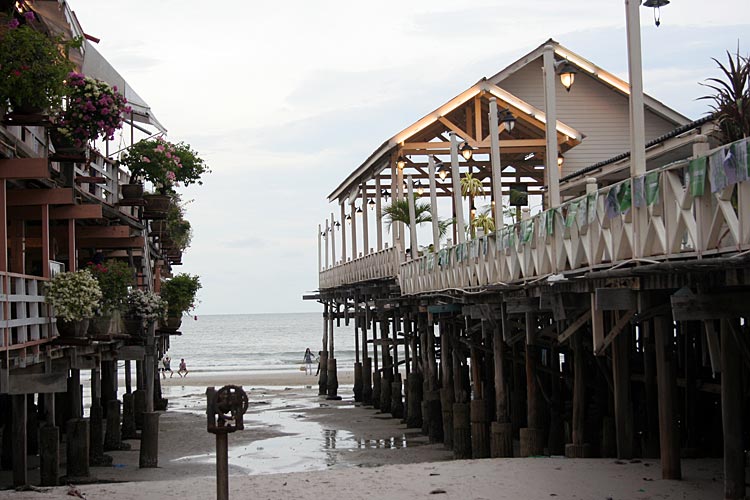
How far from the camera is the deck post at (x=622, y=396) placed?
47.4 ft

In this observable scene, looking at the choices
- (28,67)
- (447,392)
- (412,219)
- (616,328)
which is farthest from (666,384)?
(412,219)

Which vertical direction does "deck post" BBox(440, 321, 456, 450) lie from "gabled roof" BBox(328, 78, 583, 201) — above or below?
below

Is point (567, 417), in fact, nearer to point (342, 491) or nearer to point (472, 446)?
point (472, 446)

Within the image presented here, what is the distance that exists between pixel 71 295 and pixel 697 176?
974 centimetres

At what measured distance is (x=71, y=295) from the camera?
16266 millimetres

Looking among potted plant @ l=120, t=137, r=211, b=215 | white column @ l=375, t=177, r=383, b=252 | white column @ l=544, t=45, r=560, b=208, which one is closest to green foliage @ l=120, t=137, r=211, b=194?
potted plant @ l=120, t=137, r=211, b=215

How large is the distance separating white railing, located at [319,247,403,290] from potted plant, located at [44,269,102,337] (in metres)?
12.7

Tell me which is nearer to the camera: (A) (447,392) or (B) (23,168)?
(B) (23,168)

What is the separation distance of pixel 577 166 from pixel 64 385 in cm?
1743

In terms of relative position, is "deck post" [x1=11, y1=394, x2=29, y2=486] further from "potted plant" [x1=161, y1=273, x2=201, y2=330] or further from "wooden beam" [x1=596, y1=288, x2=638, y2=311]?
"potted plant" [x1=161, y1=273, x2=201, y2=330]

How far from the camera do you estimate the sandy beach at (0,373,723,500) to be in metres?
13.6

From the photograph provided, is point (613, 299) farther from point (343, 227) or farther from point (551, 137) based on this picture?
point (343, 227)

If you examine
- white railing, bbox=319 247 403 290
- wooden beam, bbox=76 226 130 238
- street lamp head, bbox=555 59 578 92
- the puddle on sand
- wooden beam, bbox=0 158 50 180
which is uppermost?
street lamp head, bbox=555 59 578 92

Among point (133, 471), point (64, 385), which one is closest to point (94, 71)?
point (133, 471)
